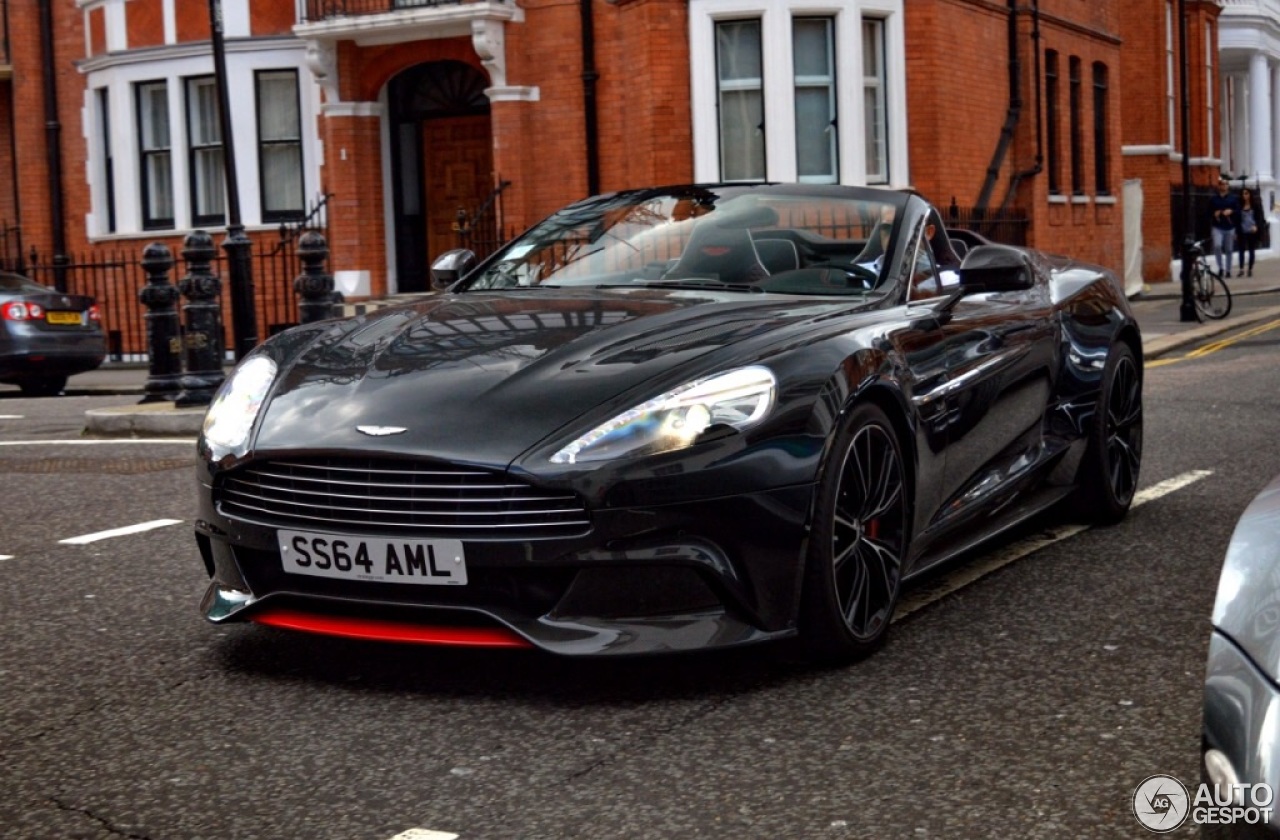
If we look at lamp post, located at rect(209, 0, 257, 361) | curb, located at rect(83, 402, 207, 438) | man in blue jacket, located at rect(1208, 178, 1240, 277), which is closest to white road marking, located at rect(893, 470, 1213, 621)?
curb, located at rect(83, 402, 207, 438)

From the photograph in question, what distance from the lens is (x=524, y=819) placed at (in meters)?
3.53

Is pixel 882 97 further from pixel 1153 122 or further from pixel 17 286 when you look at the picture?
pixel 1153 122

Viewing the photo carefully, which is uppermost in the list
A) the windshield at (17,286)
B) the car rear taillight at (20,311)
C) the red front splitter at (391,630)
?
the windshield at (17,286)

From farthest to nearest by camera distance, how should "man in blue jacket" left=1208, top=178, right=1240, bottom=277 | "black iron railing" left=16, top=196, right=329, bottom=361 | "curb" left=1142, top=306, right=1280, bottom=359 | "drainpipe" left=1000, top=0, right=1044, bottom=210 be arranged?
"man in blue jacket" left=1208, top=178, right=1240, bottom=277
"drainpipe" left=1000, top=0, right=1044, bottom=210
"black iron railing" left=16, top=196, right=329, bottom=361
"curb" left=1142, top=306, right=1280, bottom=359

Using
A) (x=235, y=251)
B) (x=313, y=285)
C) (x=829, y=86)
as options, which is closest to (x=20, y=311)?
(x=235, y=251)

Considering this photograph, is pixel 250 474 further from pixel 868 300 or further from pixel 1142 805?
pixel 1142 805

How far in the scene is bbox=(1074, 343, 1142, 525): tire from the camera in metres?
6.79

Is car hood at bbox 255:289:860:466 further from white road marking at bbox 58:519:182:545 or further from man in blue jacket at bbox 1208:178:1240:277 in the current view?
man in blue jacket at bbox 1208:178:1240:277

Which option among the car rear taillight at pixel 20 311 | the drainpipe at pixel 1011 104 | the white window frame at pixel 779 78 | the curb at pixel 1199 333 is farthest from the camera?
the drainpipe at pixel 1011 104

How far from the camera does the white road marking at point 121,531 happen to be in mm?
7195

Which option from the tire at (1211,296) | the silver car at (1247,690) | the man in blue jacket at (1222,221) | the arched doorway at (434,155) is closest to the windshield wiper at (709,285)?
the silver car at (1247,690)

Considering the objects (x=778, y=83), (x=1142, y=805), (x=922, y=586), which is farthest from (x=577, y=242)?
(x=778, y=83)

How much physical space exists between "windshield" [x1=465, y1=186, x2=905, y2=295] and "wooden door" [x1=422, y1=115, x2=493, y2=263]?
708 inches

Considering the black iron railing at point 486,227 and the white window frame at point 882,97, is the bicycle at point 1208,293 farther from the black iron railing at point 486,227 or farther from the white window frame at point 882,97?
the black iron railing at point 486,227
